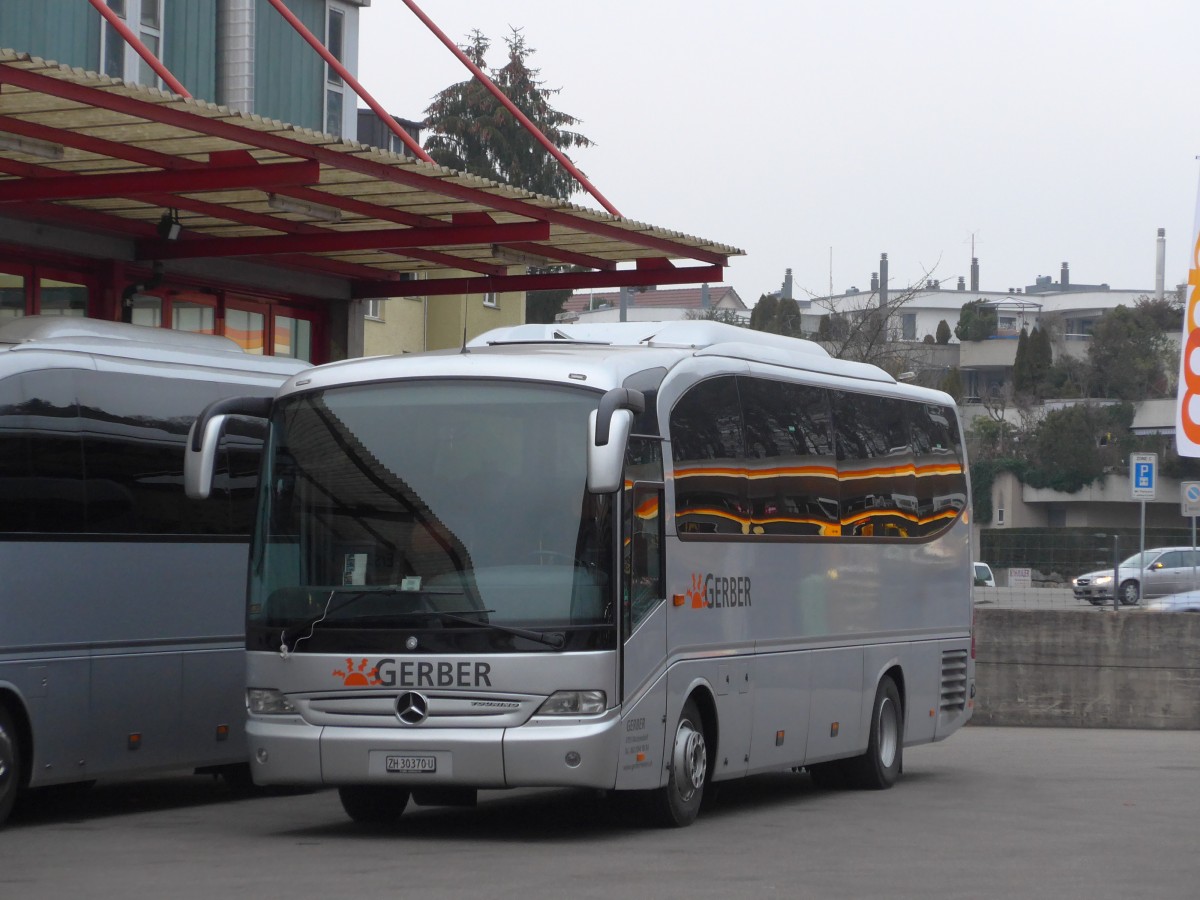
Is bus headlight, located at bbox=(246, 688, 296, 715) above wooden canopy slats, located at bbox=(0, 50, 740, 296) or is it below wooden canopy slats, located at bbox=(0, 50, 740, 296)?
below

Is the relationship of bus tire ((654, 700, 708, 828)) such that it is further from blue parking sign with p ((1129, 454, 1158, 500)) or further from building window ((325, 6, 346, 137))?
blue parking sign with p ((1129, 454, 1158, 500))

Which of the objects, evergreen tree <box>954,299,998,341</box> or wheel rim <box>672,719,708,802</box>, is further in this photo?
evergreen tree <box>954,299,998,341</box>

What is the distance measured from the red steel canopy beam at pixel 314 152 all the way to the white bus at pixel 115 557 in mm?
1474

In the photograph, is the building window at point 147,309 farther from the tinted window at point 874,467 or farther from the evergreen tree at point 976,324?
the evergreen tree at point 976,324

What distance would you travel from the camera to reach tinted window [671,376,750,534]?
12.8 meters

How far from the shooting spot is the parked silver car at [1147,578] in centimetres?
2739

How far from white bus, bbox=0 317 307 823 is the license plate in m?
2.44

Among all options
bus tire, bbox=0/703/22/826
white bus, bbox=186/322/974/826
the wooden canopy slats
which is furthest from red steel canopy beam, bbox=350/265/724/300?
bus tire, bbox=0/703/22/826

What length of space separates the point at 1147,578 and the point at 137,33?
21.8 meters

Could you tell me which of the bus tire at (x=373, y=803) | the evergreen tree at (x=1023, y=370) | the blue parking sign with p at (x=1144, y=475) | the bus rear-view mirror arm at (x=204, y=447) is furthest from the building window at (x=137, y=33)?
the evergreen tree at (x=1023, y=370)

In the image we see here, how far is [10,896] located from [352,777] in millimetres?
2530

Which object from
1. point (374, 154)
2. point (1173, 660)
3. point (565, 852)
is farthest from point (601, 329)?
point (1173, 660)

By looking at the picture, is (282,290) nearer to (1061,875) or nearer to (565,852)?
(565,852)

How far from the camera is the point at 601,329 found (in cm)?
1410
